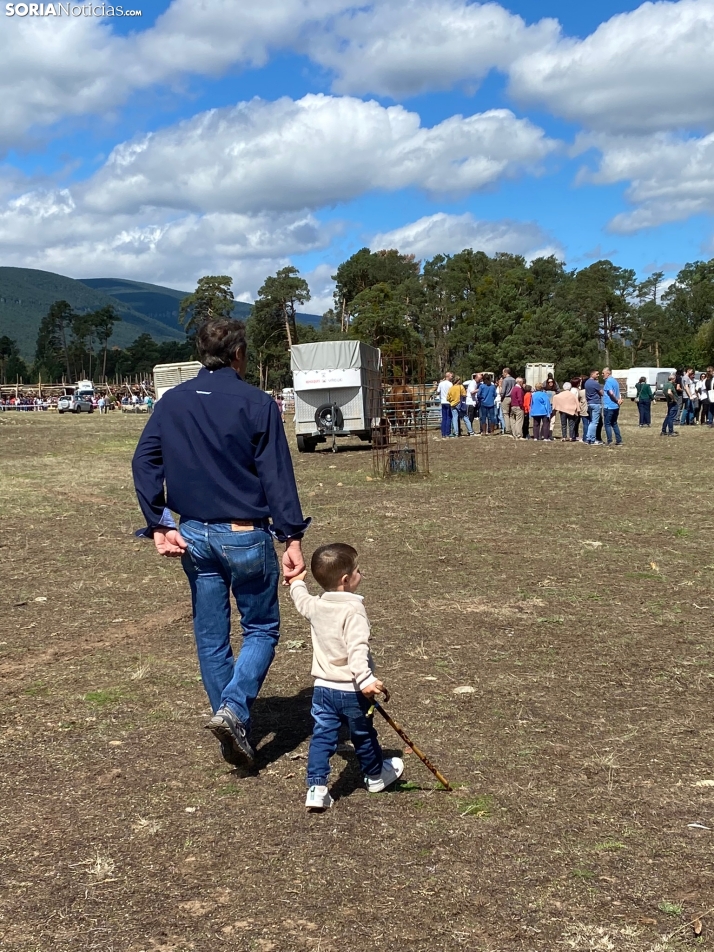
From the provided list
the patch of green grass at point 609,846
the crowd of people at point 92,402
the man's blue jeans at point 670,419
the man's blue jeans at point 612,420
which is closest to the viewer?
the patch of green grass at point 609,846

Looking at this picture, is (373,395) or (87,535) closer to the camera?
(87,535)

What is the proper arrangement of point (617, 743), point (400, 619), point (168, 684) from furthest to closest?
point (400, 619)
point (168, 684)
point (617, 743)

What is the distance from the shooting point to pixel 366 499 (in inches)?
571

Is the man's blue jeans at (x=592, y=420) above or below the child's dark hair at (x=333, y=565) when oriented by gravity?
below

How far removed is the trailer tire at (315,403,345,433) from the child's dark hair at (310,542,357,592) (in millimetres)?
20262

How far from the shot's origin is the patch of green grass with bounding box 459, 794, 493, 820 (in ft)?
12.9

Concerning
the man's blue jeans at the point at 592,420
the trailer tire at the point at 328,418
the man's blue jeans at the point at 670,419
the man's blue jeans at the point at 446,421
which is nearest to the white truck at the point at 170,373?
the man's blue jeans at the point at 446,421

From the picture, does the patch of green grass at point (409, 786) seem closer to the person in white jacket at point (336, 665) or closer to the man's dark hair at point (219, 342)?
the person in white jacket at point (336, 665)

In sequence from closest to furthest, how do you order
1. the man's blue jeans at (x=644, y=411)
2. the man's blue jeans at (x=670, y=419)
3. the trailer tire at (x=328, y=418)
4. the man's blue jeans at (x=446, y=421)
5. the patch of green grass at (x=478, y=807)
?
the patch of green grass at (x=478, y=807)
the trailer tire at (x=328, y=418)
the man's blue jeans at (x=446, y=421)
the man's blue jeans at (x=670, y=419)
the man's blue jeans at (x=644, y=411)

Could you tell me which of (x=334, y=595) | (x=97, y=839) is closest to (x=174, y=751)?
(x=97, y=839)

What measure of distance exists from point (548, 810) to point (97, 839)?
1781 mm

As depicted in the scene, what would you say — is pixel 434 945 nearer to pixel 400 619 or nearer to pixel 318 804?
pixel 318 804

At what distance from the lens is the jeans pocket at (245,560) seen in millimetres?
4227

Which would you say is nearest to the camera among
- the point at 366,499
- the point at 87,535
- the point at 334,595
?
the point at 334,595
